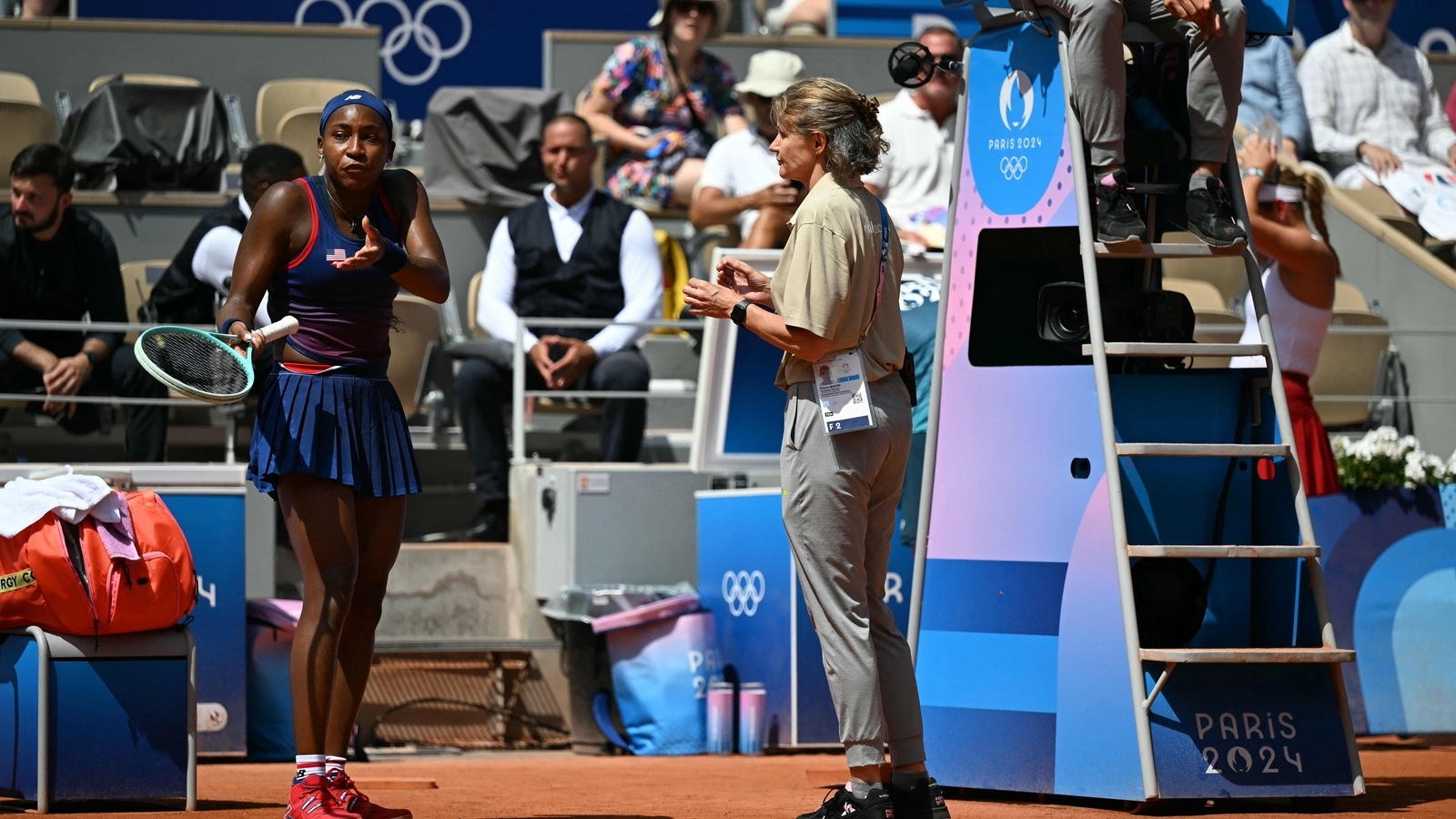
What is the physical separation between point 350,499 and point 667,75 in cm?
673

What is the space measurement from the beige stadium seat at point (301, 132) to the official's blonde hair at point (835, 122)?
6775 mm

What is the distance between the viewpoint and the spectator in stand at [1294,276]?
6637mm

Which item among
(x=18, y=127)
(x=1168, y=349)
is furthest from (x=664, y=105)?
(x=1168, y=349)

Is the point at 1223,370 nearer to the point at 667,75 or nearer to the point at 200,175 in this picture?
the point at 667,75

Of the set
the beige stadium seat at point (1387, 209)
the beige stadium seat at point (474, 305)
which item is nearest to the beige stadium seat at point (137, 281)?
the beige stadium seat at point (474, 305)

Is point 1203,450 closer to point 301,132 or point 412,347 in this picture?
point 412,347

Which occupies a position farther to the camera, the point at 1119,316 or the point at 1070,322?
the point at 1119,316

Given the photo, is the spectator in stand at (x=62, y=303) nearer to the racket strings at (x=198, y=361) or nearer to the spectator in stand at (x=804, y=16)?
the racket strings at (x=198, y=361)

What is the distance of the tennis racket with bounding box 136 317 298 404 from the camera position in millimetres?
4781

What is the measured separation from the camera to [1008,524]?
598 centimetres

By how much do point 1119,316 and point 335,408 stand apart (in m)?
2.60

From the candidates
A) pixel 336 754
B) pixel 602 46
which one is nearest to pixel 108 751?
pixel 336 754

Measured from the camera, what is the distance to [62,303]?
339 inches

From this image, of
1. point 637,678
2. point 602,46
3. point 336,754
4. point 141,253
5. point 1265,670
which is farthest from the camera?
point 602,46
